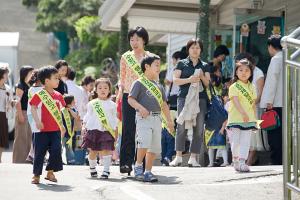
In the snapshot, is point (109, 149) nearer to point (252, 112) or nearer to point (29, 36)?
point (252, 112)

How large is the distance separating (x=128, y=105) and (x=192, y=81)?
1.57 metres

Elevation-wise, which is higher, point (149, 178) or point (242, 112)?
point (242, 112)

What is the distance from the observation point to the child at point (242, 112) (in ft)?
36.8

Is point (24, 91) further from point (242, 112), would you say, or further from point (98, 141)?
point (242, 112)

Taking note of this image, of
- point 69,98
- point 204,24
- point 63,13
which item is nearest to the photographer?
point 69,98

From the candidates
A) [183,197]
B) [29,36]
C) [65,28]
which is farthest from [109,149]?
[29,36]

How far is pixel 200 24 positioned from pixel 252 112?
18.4 feet

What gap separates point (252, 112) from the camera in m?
11.3

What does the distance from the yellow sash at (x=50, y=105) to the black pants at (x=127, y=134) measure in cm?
88

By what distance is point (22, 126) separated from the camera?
47.2 feet

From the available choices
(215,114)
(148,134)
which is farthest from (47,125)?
(215,114)

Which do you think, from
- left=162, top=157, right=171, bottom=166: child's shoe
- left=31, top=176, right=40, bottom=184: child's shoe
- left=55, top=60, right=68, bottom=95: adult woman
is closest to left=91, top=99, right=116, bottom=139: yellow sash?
left=31, top=176, right=40, bottom=184: child's shoe

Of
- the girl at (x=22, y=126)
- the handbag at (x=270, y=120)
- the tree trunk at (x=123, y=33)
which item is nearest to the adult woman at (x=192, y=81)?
the handbag at (x=270, y=120)

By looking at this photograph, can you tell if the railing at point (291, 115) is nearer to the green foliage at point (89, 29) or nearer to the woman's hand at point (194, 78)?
the woman's hand at point (194, 78)
